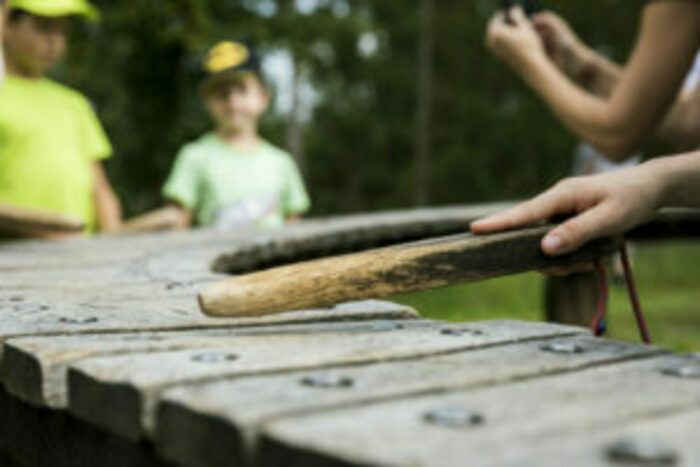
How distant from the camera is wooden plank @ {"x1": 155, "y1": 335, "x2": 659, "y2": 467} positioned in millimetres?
1070

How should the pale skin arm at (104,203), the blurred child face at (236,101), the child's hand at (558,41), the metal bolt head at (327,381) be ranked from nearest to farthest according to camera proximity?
the metal bolt head at (327,381) → the child's hand at (558,41) → the pale skin arm at (104,203) → the blurred child face at (236,101)

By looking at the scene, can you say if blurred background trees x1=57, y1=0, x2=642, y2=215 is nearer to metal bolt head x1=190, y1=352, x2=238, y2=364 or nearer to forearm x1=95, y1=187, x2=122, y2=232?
forearm x1=95, y1=187, x2=122, y2=232

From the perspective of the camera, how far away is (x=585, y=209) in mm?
1768

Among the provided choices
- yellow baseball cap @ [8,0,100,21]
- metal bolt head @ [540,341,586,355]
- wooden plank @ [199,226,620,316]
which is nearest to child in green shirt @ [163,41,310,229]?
yellow baseball cap @ [8,0,100,21]

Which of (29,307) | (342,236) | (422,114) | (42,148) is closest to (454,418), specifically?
(29,307)

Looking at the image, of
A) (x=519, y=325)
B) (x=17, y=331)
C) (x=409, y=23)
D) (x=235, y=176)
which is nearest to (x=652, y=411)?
(x=519, y=325)

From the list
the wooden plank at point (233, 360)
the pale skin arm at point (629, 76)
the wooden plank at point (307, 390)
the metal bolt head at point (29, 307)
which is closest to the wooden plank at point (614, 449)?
the wooden plank at point (307, 390)

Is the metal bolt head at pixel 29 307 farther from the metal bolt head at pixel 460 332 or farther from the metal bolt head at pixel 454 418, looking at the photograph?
the metal bolt head at pixel 454 418

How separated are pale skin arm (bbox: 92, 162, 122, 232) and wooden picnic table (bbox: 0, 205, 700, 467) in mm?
3092

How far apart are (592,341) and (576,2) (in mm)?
22021

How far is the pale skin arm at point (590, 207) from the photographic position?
1.73 meters

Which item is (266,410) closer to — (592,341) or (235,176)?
(592,341)

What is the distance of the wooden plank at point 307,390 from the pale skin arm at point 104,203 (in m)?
3.99

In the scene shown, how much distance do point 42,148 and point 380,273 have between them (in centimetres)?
334
